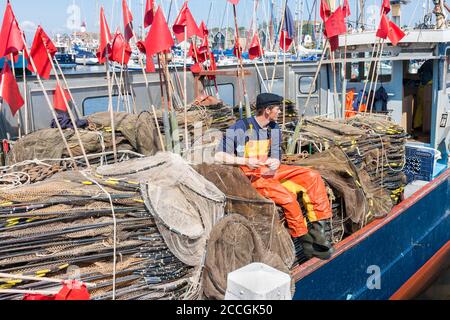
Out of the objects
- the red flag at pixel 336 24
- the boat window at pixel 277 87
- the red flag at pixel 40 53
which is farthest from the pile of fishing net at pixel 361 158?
the boat window at pixel 277 87

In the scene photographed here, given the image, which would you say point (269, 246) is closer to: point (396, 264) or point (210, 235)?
point (210, 235)

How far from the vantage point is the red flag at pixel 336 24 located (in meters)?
6.66

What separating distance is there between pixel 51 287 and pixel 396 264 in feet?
16.5

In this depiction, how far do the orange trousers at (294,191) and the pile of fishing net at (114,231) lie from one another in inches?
25.5

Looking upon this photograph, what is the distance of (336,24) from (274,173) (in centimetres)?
337

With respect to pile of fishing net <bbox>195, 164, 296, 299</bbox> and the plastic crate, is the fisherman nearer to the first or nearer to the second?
pile of fishing net <bbox>195, 164, 296, 299</bbox>

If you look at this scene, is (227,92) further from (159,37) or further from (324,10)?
(159,37)

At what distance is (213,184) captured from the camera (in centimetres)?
418

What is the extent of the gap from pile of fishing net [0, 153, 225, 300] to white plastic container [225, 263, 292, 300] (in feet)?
2.99

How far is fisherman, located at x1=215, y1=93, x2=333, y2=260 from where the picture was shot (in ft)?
14.0

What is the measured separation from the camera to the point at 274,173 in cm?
445

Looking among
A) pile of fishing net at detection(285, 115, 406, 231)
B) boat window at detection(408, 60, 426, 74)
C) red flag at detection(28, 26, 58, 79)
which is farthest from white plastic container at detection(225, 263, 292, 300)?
boat window at detection(408, 60, 426, 74)

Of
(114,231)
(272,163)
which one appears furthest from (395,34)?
(114,231)

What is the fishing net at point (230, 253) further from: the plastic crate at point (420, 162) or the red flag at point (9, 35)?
the plastic crate at point (420, 162)
